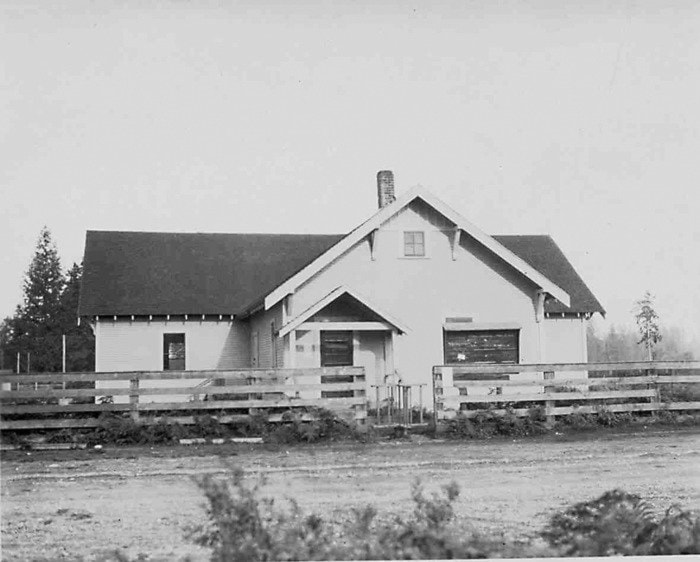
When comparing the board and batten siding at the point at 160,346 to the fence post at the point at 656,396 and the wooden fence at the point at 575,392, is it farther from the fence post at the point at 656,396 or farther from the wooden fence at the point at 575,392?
the fence post at the point at 656,396

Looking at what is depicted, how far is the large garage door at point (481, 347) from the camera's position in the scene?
22766mm

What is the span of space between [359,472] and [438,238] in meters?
11.2

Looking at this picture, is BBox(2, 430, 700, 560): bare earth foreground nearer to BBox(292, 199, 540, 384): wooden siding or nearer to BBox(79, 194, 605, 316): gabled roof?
BBox(292, 199, 540, 384): wooden siding

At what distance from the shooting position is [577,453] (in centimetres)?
1397

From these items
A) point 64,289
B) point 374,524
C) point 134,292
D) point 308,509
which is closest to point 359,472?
point 308,509

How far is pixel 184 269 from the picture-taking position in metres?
30.3

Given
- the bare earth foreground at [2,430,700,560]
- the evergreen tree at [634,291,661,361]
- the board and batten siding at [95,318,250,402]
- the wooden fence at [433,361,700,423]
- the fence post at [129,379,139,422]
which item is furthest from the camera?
the evergreen tree at [634,291,661,361]

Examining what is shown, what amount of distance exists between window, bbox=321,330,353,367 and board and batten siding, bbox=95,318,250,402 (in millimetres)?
6130

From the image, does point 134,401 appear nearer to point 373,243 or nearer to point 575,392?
point 373,243

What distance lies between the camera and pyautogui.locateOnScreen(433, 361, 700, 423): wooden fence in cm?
1727

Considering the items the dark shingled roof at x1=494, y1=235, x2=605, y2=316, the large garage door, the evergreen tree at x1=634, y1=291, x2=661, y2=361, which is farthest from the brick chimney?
the evergreen tree at x1=634, y1=291, x2=661, y2=361

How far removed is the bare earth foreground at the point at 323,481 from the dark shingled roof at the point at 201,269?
12.7 meters

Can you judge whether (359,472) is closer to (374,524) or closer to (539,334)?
(374,524)

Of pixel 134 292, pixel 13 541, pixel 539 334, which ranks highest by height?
pixel 134 292
